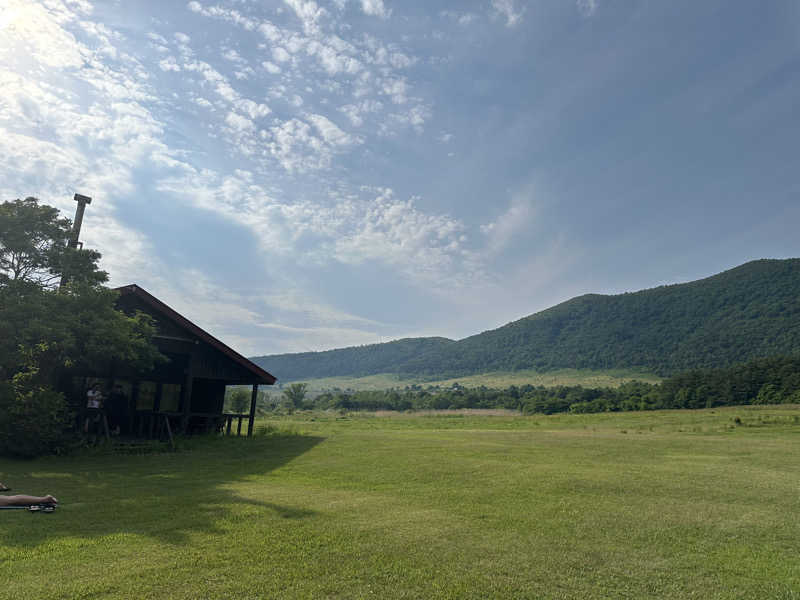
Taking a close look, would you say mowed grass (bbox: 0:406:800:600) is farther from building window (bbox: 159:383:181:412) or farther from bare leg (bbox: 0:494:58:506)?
building window (bbox: 159:383:181:412)

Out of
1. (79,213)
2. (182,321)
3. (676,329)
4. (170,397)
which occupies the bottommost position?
(170,397)

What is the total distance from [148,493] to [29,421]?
710 centimetres

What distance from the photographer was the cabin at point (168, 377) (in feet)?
62.6

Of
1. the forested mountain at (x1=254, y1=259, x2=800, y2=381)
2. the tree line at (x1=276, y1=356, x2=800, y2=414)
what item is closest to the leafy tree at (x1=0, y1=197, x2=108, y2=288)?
the tree line at (x1=276, y1=356, x2=800, y2=414)

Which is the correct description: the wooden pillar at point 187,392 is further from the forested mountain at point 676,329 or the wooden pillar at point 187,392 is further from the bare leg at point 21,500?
the forested mountain at point 676,329

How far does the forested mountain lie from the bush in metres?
134

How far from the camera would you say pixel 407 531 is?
23.1 ft

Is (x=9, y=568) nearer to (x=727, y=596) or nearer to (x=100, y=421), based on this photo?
(x=727, y=596)

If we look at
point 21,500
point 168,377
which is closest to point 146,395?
point 168,377

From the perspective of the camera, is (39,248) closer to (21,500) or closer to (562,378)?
(21,500)

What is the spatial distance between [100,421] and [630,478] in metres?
16.5

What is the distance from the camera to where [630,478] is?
37.2ft

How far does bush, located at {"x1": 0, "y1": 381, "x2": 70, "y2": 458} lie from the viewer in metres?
13.9

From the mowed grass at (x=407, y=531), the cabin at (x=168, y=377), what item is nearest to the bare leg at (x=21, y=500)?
the mowed grass at (x=407, y=531)
